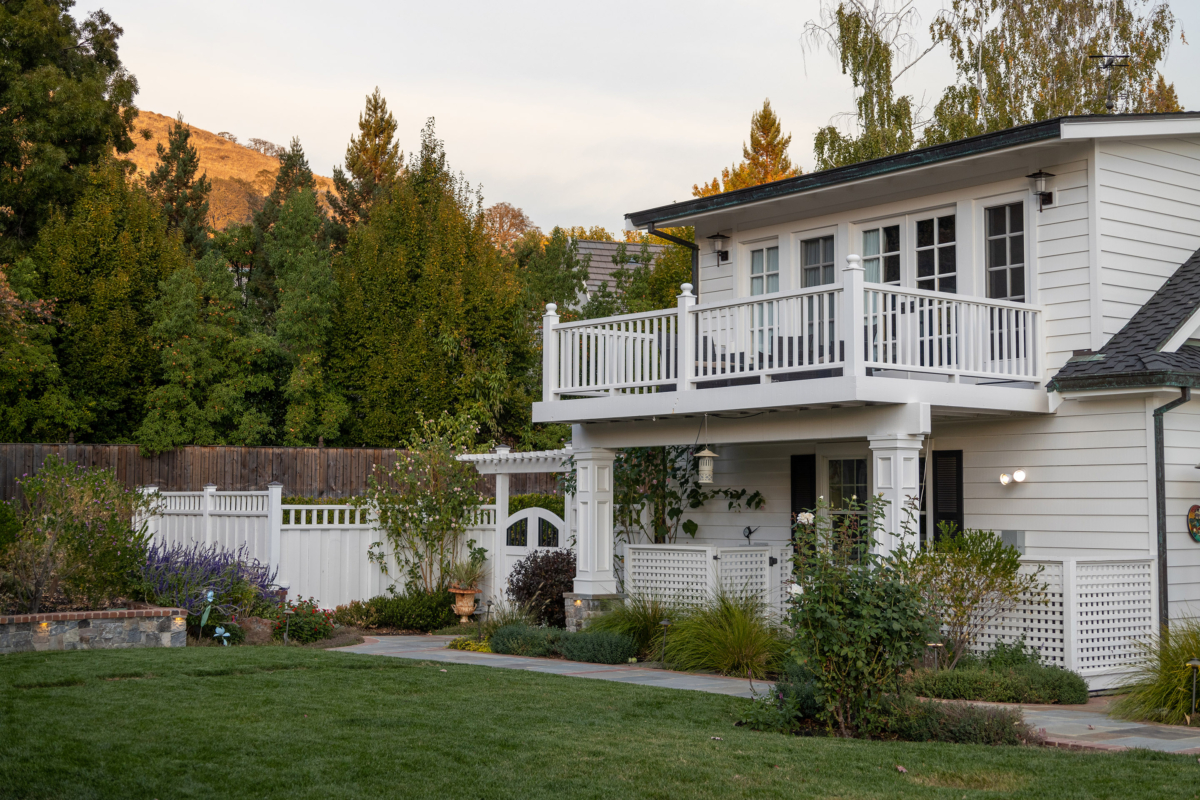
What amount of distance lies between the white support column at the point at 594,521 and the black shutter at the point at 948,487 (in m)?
3.73

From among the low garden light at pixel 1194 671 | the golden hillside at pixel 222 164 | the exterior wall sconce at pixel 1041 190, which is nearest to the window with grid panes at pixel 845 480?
the exterior wall sconce at pixel 1041 190

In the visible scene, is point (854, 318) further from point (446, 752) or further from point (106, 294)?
point (106, 294)

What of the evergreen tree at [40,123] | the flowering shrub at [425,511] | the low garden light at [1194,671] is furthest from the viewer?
the evergreen tree at [40,123]

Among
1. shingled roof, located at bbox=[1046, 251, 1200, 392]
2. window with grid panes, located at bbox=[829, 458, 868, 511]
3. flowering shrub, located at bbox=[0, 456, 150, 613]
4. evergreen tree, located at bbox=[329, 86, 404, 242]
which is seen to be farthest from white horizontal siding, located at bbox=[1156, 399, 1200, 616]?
evergreen tree, located at bbox=[329, 86, 404, 242]

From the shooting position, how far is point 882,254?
14.0 metres

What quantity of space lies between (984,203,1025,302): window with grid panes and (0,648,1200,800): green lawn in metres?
5.98

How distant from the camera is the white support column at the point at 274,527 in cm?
1573

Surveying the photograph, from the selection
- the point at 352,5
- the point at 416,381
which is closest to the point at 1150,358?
the point at 352,5

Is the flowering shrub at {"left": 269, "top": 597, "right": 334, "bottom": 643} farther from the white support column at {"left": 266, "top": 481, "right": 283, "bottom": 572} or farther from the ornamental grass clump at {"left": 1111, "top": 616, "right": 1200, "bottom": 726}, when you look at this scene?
the ornamental grass clump at {"left": 1111, "top": 616, "right": 1200, "bottom": 726}

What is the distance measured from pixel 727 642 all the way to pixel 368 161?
92.5 feet

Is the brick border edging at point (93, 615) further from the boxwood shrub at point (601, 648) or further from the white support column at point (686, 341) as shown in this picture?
the white support column at point (686, 341)

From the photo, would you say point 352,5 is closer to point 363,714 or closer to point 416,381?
point 416,381

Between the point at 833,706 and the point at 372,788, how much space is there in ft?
11.0

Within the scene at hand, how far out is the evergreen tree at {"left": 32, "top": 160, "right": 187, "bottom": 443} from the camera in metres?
24.8
